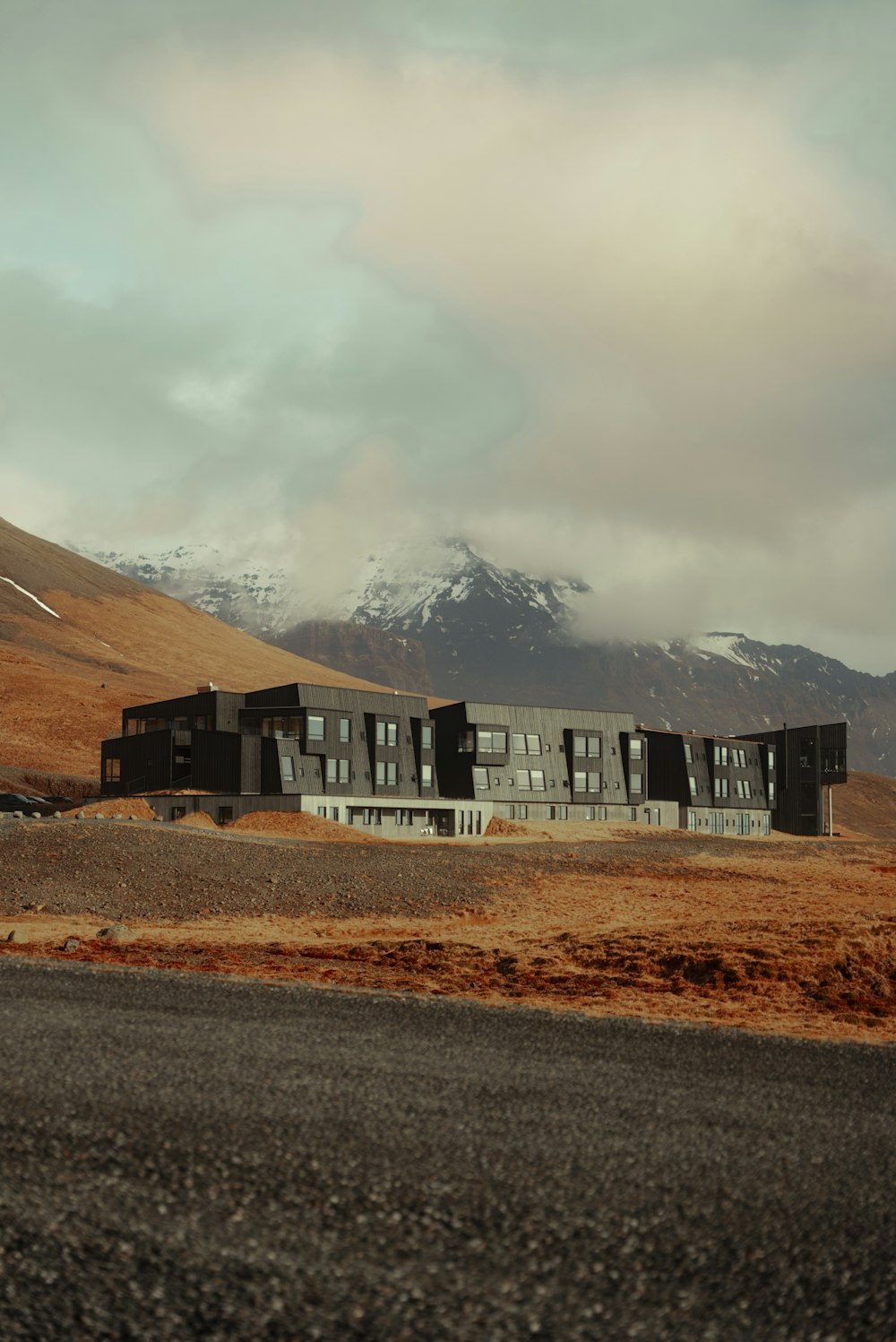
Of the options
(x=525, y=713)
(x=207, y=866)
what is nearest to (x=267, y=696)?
(x=525, y=713)

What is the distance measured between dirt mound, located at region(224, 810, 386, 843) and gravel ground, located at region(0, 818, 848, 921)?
970 centimetres

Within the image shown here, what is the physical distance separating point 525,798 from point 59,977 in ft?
207

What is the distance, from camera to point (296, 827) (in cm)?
5953

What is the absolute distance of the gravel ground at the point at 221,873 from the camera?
33.4 metres

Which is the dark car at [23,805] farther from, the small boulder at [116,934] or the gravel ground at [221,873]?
the small boulder at [116,934]

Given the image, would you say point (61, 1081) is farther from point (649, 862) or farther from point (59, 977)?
point (649, 862)

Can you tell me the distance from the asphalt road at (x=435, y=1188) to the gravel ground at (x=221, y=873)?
21.0 metres

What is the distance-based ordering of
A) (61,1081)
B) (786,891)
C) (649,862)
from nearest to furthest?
1. (61,1081)
2. (786,891)
3. (649,862)

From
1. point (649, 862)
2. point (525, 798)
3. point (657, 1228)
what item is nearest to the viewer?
point (657, 1228)

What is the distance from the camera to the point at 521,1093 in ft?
34.7

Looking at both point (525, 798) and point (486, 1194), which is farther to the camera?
point (525, 798)

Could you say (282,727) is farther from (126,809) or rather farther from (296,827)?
(296,827)

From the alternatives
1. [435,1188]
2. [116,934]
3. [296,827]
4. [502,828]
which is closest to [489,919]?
[116,934]

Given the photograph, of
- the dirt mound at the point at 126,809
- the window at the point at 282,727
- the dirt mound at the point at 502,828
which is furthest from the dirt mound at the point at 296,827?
the dirt mound at the point at 502,828
